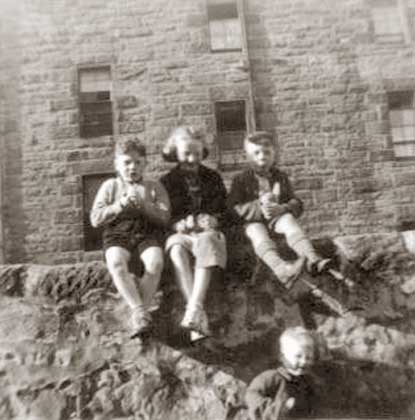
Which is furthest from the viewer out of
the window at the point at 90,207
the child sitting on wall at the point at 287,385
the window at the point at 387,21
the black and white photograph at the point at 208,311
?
the window at the point at 387,21

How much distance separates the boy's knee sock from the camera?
468 cm


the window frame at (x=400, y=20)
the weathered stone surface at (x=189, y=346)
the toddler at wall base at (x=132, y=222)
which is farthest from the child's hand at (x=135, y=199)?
the window frame at (x=400, y=20)

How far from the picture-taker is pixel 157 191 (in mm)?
5184

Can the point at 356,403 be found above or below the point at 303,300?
below

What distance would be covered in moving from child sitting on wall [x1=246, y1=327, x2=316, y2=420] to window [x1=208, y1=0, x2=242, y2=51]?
11.4 metres

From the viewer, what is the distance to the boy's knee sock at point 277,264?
4676mm

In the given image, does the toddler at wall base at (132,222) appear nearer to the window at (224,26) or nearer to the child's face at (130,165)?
the child's face at (130,165)

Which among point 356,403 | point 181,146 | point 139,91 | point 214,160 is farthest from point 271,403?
point 139,91

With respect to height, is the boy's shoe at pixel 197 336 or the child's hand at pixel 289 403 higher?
the boy's shoe at pixel 197 336

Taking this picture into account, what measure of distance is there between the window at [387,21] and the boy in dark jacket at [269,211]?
10581 millimetres

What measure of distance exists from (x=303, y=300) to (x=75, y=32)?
11.2 metres

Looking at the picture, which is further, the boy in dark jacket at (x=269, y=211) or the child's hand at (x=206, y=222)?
the child's hand at (x=206, y=222)

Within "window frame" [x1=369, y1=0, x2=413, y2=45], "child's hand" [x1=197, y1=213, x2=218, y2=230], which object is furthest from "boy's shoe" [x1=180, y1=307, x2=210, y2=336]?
"window frame" [x1=369, y1=0, x2=413, y2=45]

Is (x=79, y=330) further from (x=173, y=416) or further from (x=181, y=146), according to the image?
(x=181, y=146)
